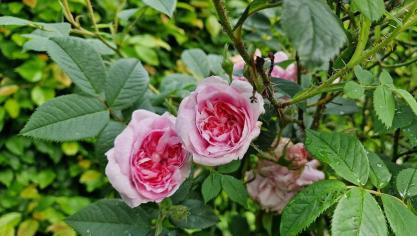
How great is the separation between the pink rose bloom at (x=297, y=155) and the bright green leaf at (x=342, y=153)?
0.43 feet

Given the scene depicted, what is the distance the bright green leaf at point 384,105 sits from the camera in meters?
0.51

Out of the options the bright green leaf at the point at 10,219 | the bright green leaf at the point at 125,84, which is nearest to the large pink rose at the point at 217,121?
the bright green leaf at the point at 125,84

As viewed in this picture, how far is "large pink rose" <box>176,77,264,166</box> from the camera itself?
1.80ft

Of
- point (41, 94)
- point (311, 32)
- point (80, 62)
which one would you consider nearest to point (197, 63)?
point (80, 62)

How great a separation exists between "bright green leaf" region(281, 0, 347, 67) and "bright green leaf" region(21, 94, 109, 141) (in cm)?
40

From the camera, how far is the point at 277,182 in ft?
2.46

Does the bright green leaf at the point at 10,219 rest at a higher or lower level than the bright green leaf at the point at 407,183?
lower

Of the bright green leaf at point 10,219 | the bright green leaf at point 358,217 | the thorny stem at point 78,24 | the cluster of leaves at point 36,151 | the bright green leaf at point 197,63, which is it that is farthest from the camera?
the cluster of leaves at point 36,151

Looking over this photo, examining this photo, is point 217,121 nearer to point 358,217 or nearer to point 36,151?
point 358,217

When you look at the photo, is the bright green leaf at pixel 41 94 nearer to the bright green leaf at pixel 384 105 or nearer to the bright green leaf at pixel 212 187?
the bright green leaf at pixel 212 187

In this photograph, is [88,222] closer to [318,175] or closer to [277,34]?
[318,175]

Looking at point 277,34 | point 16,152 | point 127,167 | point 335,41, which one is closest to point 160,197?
point 127,167

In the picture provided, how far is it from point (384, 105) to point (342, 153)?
71 mm

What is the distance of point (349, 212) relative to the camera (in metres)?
0.46
